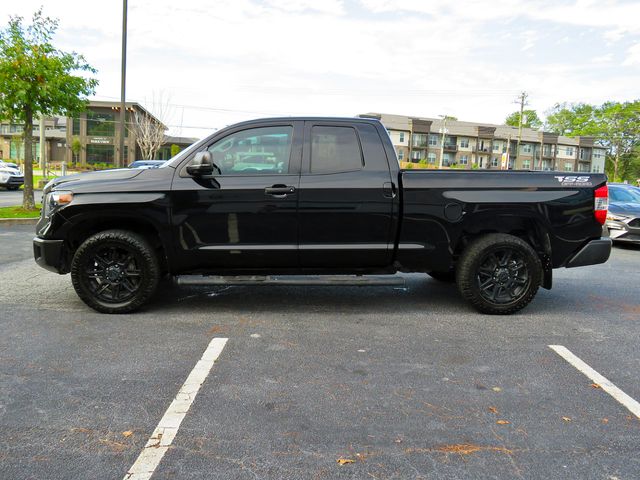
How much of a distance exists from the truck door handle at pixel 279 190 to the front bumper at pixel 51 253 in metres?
2.11

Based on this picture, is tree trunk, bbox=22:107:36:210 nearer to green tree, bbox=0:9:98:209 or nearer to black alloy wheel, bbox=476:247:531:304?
green tree, bbox=0:9:98:209

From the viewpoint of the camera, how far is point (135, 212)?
510 centimetres

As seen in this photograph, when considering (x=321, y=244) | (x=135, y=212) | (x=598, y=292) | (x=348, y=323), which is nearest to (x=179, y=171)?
(x=135, y=212)

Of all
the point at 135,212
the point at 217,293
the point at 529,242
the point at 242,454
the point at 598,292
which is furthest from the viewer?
the point at 598,292

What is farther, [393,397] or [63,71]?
[63,71]

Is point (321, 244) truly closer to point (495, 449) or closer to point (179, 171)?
point (179, 171)

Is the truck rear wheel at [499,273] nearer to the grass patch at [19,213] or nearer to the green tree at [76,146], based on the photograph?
the grass patch at [19,213]

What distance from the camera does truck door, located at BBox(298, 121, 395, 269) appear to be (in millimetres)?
5145

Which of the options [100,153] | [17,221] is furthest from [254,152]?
[100,153]

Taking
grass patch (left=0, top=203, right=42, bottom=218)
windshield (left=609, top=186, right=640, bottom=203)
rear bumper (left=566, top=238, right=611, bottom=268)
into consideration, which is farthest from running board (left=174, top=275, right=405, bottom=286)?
grass patch (left=0, top=203, right=42, bottom=218)

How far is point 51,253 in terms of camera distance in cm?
515

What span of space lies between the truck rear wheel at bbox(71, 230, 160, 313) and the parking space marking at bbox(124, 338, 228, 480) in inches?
53.0

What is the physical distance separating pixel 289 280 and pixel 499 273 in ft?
7.15

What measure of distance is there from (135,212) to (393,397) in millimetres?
3116
